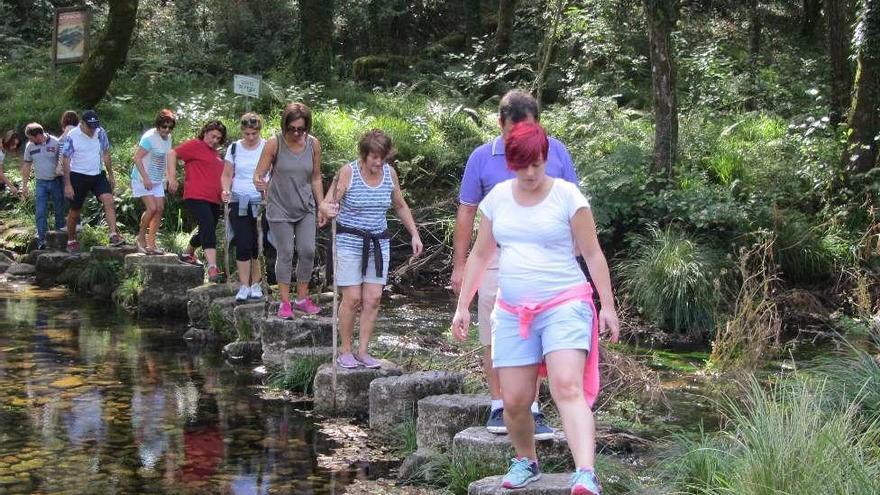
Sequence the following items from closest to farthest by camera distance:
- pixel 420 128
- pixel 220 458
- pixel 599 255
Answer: pixel 599 255, pixel 220 458, pixel 420 128

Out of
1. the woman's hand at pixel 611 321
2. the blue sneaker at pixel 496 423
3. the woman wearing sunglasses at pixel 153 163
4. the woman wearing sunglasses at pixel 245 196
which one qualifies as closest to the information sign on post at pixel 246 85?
the woman wearing sunglasses at pixel 153 163

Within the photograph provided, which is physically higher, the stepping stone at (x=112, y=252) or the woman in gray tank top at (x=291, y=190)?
the woman in gray tank top at (x=291, y=190)

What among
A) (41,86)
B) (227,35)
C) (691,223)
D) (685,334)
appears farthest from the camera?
(227,35)

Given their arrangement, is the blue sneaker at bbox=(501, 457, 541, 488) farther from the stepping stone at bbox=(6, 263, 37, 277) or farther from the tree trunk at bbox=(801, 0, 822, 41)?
the tree trunk at bbox=(801, 0, 822, 41)

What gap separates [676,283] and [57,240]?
7914mm

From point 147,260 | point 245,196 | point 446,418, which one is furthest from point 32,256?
point 446,418

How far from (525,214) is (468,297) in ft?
1.70

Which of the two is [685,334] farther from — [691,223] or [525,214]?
[525,214]

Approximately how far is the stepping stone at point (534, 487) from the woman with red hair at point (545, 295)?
1.16ft

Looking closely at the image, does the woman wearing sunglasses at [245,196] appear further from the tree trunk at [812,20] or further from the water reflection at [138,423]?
the tree trunk at [812,20]

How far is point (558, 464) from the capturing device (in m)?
5.77

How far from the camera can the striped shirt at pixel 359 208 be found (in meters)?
7.48

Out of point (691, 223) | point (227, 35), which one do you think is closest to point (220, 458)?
point (691, 223)

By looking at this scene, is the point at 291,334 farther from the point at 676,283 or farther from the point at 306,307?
the point at 676,283
